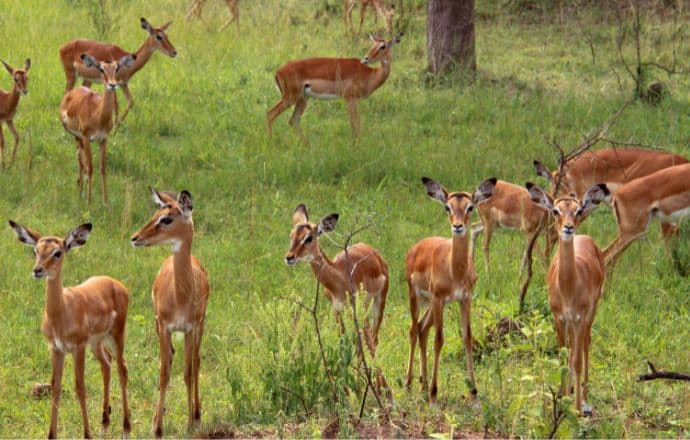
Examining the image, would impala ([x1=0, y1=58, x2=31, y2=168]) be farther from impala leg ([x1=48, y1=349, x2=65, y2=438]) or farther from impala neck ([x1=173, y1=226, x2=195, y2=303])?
impala leg ([x1=48, y1=349, x2=65, y2=438])

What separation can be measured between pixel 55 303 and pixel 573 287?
2.51m

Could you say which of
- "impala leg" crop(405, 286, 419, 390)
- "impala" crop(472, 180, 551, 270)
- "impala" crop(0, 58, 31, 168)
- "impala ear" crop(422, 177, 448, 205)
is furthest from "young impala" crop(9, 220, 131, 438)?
"impala" crop(0, 58, 31, 168)

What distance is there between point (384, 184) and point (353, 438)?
5.19 meters

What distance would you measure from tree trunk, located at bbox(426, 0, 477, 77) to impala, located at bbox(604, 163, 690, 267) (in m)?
4.73

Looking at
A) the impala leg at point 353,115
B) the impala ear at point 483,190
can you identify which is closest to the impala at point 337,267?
the impala ear at point 483,190

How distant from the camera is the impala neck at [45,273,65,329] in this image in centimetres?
609

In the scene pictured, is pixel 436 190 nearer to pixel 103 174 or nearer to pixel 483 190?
pixel 483 190

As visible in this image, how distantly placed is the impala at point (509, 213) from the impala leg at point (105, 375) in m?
3.19

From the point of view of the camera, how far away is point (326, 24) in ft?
53.9

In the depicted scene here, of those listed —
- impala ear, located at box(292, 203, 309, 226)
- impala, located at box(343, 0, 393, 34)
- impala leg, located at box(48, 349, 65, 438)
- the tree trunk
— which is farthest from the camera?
impala, located at box(343, 0, 393, 34)

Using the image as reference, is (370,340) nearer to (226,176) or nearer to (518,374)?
(518,374)

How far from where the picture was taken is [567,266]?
248 inches

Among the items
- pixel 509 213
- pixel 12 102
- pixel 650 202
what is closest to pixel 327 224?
pixel 509 213

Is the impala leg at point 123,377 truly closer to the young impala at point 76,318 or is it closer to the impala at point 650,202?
the young impala at point 76,318
